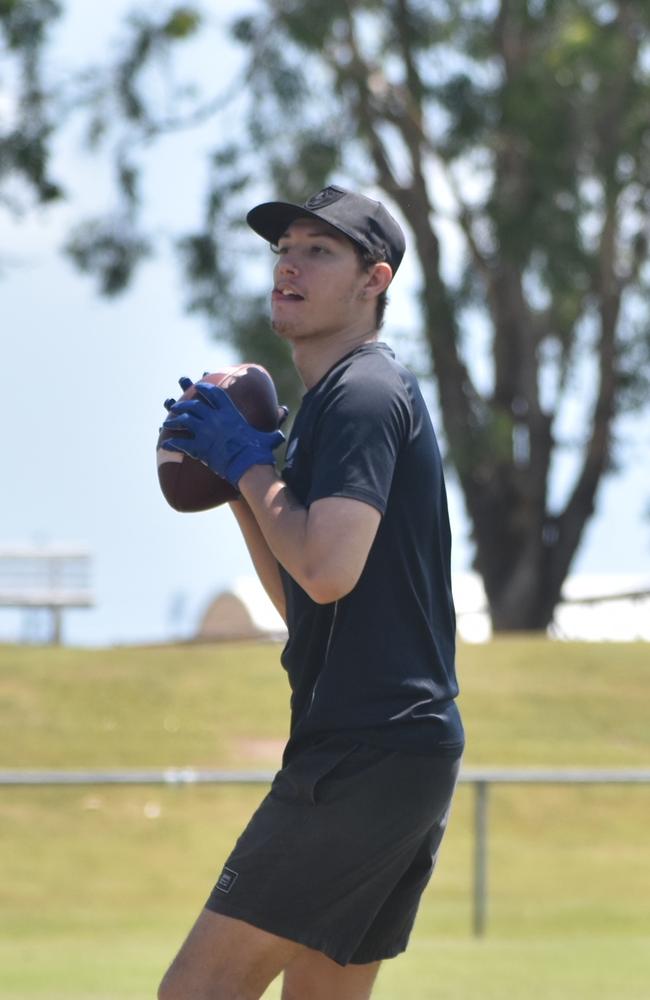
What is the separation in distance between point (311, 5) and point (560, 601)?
31.6 ft

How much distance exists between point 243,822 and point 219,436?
1052 centimetres

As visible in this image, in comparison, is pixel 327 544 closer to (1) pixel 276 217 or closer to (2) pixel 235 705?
(1) pixel 276 217

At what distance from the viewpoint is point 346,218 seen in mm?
3658

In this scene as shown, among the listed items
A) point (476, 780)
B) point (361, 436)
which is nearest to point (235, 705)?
point (476, 780)

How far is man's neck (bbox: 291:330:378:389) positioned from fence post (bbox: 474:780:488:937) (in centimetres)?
656

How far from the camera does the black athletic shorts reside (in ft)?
11.3

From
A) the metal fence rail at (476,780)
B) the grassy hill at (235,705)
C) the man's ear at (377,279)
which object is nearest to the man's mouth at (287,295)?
the man's ear at (377,279)

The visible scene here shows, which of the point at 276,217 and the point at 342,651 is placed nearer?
the point at 342,651

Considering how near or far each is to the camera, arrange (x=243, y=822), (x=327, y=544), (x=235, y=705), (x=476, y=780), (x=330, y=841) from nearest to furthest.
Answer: (x=327, y=544) < (x=330, y=841) < (x=476, y=780) < (x=243, y=822) < (x=235, y=705)

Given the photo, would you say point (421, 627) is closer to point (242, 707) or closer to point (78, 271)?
point (242, 707)

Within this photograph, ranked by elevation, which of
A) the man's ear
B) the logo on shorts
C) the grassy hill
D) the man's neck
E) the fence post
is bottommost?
the grassy hill

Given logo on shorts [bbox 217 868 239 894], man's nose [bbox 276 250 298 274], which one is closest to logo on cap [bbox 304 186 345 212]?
man's nose [bbox 276 250 298 274]

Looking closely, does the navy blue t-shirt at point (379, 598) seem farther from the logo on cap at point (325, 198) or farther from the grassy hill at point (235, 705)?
→ the grassy hill at point (235, 705)

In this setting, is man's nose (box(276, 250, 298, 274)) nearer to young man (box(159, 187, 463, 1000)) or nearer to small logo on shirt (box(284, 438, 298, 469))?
young man (box(159, 187, 463, 1000))
